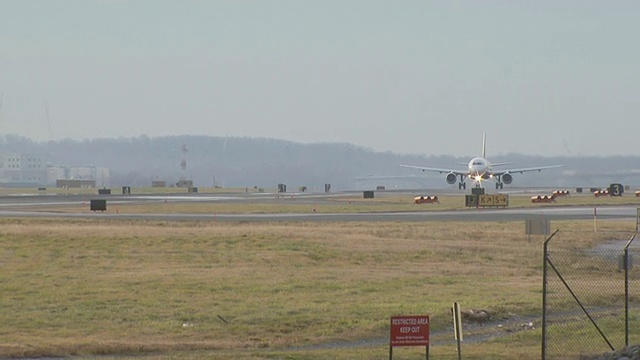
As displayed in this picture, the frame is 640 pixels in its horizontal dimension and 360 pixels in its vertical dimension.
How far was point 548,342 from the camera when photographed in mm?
27609

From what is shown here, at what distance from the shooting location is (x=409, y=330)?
20.2 m

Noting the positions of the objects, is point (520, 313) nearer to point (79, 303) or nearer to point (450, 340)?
point (450, 340)

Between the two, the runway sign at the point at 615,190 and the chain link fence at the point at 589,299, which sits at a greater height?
the runway sign at the point at 615,190

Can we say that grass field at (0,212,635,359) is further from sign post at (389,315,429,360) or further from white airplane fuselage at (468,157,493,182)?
white airplane fuselage at (468,157,493,182)

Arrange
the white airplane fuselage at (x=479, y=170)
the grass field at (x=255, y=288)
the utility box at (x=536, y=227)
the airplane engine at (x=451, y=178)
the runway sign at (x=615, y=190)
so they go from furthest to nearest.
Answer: the airplane engine at (x=451, y=178), the white airplane fuselage at (x=479, y=170), the runway sign at (x=615, y=190), the utility box at (x=536, y=227), the grass field at (x=255, y=288)

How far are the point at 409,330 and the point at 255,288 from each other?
18217 millimetres

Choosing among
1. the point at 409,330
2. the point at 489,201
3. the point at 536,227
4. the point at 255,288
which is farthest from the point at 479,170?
the point at 409,330

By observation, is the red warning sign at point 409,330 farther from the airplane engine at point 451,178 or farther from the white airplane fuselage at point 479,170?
the airplane engine at point 451,178

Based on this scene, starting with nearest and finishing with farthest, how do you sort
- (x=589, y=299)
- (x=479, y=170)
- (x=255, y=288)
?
(x=589, y=299) < (x=255, y=288) < (x=479, y=170)

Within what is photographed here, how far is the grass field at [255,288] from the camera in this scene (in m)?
27.2

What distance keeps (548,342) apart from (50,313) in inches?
568

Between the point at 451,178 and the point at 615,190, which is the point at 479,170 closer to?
the point at 451,178

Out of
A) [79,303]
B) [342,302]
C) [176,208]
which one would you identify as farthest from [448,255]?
[176,208]

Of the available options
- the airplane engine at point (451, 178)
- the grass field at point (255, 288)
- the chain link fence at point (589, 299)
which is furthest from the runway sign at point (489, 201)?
the airplane engine at point (451, 178)
